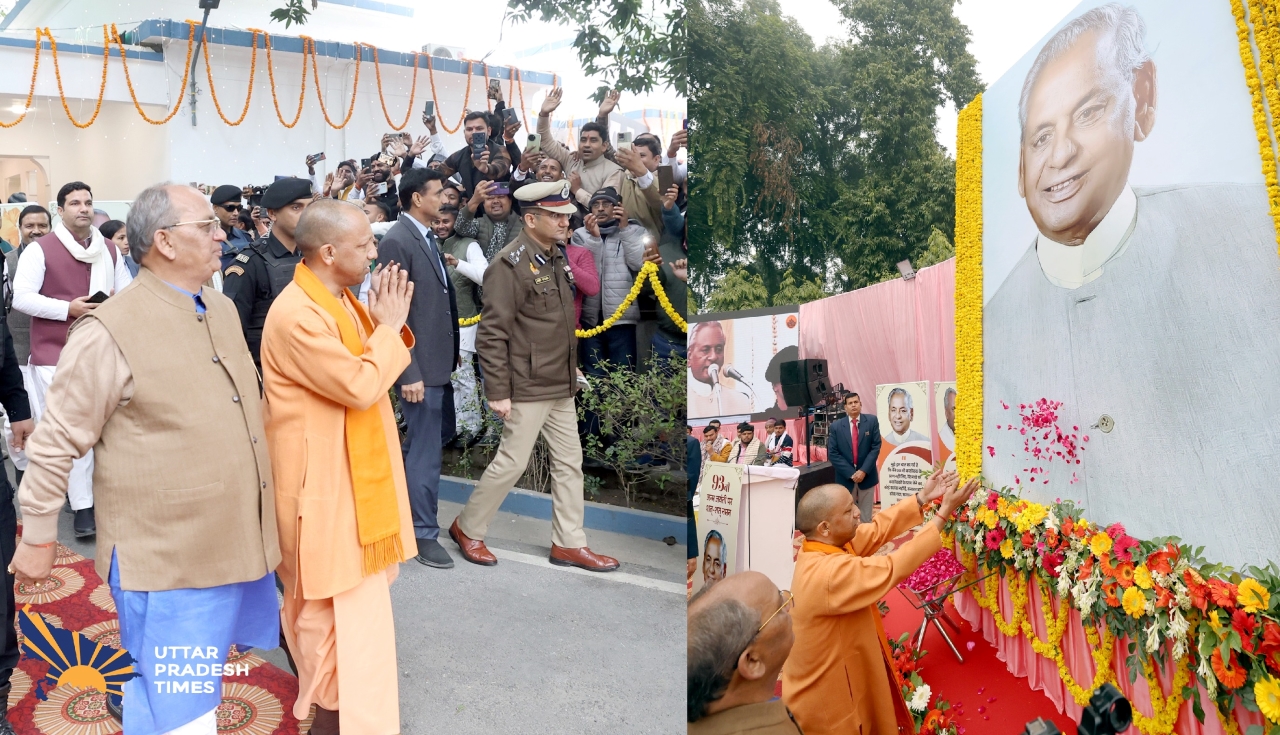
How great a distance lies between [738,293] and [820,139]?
310 millimetres

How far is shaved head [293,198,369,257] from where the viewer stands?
9.14 ft

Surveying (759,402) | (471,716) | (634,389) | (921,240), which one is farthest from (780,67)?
(634,389)

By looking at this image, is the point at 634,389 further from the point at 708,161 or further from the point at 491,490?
the point at 708,161

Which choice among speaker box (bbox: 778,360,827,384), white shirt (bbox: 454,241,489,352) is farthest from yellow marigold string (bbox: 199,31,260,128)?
speaker box (bbox: 778,360,827,384)

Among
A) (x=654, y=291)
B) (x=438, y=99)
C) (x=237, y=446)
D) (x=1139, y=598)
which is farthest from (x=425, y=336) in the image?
(x=1139, y=598)

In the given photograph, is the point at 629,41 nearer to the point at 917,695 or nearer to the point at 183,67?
the point at 183,67

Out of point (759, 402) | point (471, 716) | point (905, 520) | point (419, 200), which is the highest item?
point (419, 200)

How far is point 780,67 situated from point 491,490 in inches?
127

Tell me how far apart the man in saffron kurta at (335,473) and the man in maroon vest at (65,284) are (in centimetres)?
238

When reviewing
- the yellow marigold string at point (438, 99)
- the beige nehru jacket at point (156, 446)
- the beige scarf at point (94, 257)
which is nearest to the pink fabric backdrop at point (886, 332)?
the beige nehru jacket at point (156, 446)

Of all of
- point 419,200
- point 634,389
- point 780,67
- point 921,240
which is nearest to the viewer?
point 921,240

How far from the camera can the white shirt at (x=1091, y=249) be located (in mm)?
1324

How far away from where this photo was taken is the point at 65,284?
4.70 m

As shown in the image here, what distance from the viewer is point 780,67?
1.72 m
